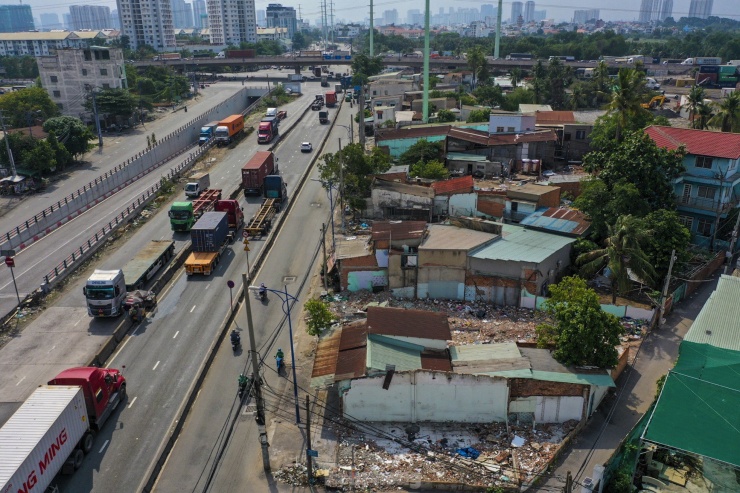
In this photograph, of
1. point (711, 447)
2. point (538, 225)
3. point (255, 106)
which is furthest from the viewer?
point (255, 106)

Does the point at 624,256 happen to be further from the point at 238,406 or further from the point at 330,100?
the point at 330,100

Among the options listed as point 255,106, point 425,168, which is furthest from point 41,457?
point 255,106

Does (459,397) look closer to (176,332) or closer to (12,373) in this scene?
(176,332)

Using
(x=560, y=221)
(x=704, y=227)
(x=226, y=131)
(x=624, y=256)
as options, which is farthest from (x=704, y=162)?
(x=226, y=131)

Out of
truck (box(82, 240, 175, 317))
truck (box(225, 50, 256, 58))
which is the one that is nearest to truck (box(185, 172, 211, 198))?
truck (box(82, 240, 175, 317))

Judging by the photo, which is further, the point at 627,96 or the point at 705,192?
the point at 627,96

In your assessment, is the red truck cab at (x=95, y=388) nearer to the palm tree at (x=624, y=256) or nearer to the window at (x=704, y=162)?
the palm tree at (x=624, y=256)

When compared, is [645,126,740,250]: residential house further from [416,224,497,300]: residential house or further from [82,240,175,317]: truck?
[82,240,175,317]: truck
